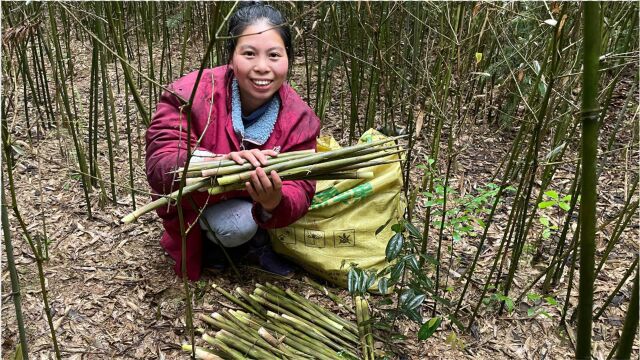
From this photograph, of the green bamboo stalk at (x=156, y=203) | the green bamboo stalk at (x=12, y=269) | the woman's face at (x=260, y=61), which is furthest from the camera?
the woman's face at (x=260, y=61)

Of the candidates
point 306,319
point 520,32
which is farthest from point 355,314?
point 520,32

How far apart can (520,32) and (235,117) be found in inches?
64.6

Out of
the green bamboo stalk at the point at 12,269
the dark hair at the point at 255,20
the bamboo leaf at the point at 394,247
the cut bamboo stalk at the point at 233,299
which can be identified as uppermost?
the dark hair at the point at 255,20

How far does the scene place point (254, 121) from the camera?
169cm

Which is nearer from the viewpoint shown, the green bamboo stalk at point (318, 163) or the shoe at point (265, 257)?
the green bamboo stalk at point (318, 163)

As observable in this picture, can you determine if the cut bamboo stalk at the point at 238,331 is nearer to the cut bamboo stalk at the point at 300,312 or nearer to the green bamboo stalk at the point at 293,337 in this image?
the green bamboo stalk at the point at 293,337

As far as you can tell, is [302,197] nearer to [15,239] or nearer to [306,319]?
[306,319]

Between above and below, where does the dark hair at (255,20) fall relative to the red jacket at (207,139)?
above

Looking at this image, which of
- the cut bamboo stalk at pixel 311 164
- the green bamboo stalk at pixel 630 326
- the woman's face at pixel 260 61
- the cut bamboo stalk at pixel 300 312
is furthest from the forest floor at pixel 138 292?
the green bamboo stalk at pixel 630 326

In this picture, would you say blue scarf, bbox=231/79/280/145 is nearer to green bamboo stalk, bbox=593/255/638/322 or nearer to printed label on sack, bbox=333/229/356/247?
printed label on sack, bbox=333/229/356/247

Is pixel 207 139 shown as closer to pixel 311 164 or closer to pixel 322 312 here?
pixel 311 164

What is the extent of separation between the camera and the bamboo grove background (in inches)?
52.5

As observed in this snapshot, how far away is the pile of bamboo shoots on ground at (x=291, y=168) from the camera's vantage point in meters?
1.24

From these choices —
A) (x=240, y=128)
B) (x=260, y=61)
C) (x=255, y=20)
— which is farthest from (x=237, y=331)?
(x=255, y=20)
